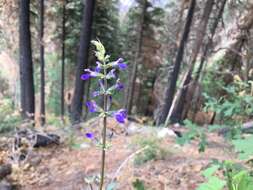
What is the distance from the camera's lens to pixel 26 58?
797 centimetres

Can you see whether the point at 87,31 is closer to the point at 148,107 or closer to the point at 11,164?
the point at 11,164

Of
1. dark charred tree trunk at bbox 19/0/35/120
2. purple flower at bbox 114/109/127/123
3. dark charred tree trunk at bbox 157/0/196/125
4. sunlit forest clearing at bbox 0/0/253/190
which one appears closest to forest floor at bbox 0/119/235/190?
sunlit forest clearing at bbox 0/0/253/190

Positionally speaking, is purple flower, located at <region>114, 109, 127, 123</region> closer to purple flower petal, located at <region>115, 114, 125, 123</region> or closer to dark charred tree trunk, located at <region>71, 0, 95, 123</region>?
purple flower petal, located at <region>115, 114, 125, 123</region>

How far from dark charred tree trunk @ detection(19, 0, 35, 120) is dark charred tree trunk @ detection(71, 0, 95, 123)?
136 cm

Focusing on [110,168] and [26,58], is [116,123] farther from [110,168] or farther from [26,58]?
[110,168]

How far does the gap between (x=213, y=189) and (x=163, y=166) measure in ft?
8.97

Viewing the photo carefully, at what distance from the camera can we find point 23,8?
298 inches

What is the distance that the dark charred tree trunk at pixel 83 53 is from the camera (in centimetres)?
837

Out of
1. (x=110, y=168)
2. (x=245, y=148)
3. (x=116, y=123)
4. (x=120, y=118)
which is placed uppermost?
(x=120, y=118)

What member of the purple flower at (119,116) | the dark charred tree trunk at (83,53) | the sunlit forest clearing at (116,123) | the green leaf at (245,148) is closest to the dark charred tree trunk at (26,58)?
the sunlit forest clearing at (116,123)

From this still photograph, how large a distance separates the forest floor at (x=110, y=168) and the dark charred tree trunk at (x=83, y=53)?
313 cm

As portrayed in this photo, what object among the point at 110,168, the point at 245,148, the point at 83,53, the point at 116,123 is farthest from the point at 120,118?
the point at 83,53

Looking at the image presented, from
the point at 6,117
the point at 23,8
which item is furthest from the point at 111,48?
the point at 6,117

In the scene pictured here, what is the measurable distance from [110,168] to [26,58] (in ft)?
15.3
